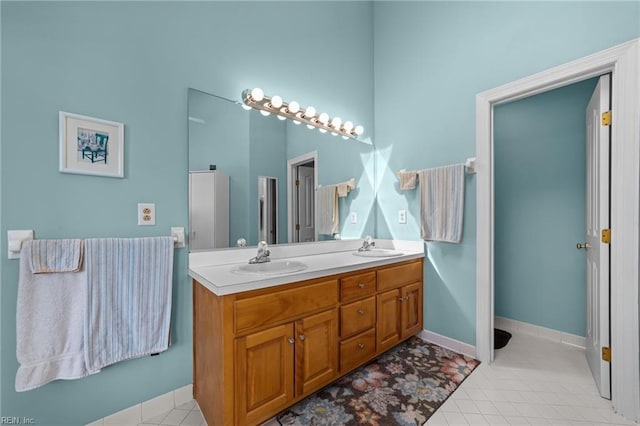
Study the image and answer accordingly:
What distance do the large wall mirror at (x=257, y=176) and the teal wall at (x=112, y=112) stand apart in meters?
0.09

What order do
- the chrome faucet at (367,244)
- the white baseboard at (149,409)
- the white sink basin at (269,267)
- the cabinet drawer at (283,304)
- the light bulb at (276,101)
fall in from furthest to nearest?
the chrome faucet at (367,244) → the light bulb at (276,101) → the white sink basin at (269,267) → the white baseboard at (149,409) → the cabinet drawer at (283,304)

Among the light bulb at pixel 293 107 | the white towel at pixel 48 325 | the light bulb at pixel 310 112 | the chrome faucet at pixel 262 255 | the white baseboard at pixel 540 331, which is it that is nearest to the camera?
the white towel at pixel 48 325

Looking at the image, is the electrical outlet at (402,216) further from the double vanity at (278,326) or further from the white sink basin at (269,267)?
the white sink basin at (269,267)

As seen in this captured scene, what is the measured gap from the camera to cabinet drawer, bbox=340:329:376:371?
1691mm

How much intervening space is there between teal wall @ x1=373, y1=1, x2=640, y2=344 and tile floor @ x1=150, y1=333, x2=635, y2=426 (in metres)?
0.36

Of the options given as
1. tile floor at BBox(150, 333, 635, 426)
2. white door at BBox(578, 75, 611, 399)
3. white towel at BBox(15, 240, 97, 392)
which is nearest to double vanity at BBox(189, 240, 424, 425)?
tile floor at BBox(150, 333, 635, 426)

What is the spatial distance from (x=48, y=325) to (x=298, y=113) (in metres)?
1.89

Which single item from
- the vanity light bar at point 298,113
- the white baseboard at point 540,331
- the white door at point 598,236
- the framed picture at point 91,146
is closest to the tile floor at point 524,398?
the white door at point 598,236

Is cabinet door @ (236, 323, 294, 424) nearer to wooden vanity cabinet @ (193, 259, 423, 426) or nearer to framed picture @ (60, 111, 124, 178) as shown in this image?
wooden vanity cabinet @ (193, 259, 423, 426)

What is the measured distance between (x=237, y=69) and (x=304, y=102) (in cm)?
60

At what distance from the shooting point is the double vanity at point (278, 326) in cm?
122

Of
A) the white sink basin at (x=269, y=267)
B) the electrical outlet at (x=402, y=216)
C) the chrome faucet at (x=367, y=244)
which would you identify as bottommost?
the white sink basin at (x=269, y=267)

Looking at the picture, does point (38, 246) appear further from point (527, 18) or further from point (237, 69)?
point (527, 18)

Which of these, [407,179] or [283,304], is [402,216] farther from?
[283,304]
